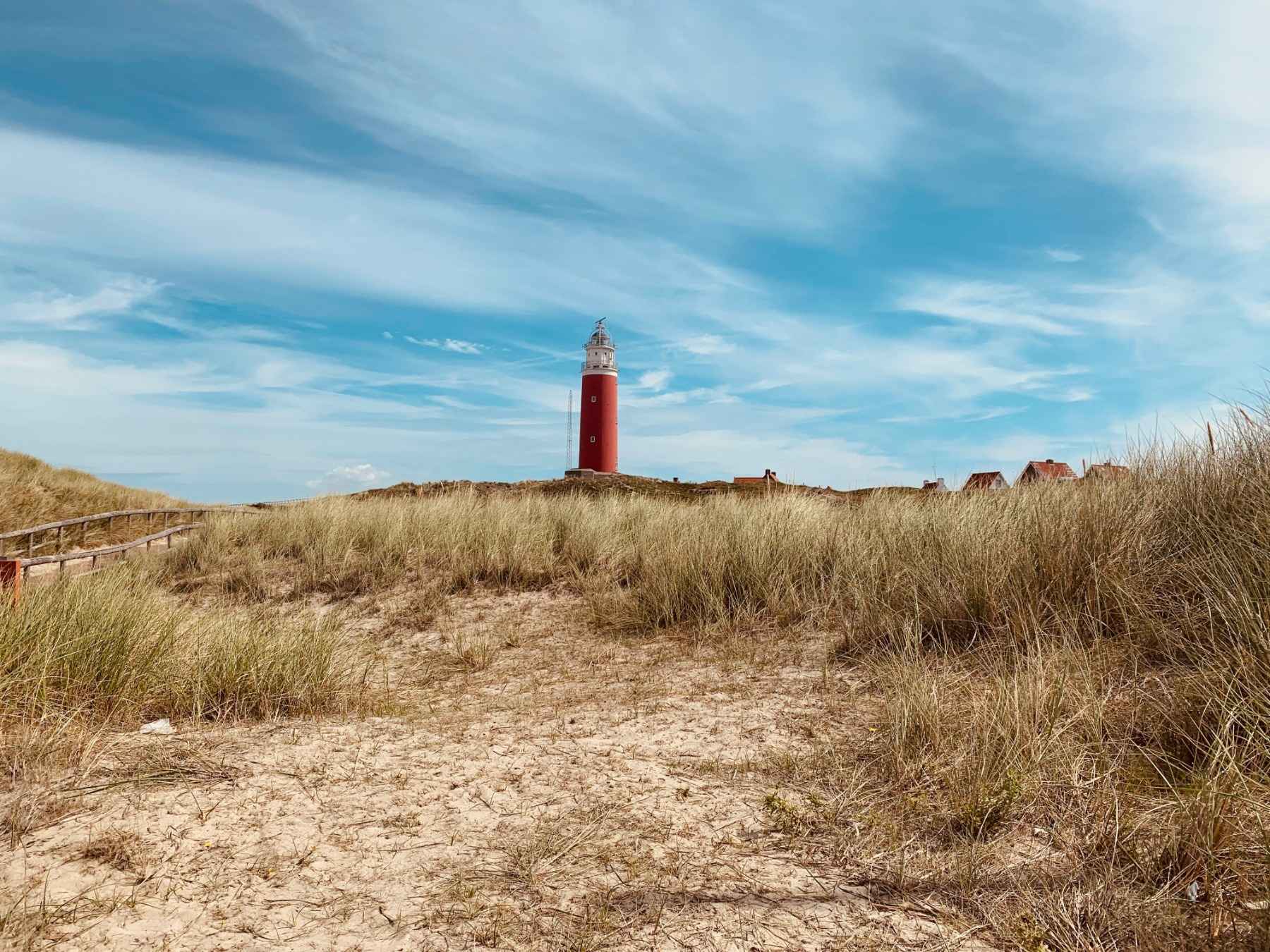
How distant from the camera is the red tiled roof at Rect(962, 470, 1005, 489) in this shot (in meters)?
9.84

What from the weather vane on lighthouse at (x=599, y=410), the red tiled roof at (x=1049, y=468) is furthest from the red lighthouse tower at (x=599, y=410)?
the red tiled roof at (x=1049, y=468)

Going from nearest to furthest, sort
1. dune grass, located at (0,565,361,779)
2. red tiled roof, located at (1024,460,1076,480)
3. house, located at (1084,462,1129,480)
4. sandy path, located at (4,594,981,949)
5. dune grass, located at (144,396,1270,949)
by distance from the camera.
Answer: sandy path, located at (4,594,981,949) → dune grass, located at (144,396,1270,949) → dune grass, located at (0,565,361,779) → house, located at (1084,462,1129,480) → red tiled roof, located at (1024,460,1076,480)

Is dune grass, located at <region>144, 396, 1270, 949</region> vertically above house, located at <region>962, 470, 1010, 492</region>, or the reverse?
house, located at <region>962, 470, 1010, 492</region>

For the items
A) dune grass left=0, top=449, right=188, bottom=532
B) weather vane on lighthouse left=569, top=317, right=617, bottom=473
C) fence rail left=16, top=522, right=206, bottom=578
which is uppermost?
weather vane on lighthouse left=569, top=317, right=617, bottom=473

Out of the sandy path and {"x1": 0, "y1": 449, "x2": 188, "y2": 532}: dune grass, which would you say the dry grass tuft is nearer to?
the sandy path

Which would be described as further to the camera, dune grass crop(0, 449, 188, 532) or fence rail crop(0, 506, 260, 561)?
dune grass crop(0, 449, 188, 532)

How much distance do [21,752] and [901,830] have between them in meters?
4.11

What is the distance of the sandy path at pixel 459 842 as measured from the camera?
275 cm

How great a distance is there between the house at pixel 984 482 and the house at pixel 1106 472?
3.68 feet

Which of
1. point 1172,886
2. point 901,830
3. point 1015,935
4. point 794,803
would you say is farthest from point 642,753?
point 1172,886

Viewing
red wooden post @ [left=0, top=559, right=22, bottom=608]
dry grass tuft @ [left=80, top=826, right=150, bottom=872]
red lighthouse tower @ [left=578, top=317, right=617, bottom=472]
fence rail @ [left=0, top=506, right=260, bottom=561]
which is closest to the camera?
dry grass tuft @ [left=80, top=826, right=150, bottom=872]

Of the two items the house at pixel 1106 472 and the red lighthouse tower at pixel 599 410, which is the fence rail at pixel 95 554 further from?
the red lighthouse tower at pixel 599 410

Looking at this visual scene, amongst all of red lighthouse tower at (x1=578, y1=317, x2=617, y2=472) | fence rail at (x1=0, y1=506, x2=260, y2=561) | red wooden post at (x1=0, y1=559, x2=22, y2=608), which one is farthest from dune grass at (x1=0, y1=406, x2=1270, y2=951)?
red lighthouse tower at (x1=578, y1=317, x2=617, y2=472)

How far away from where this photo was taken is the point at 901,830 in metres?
3.29
